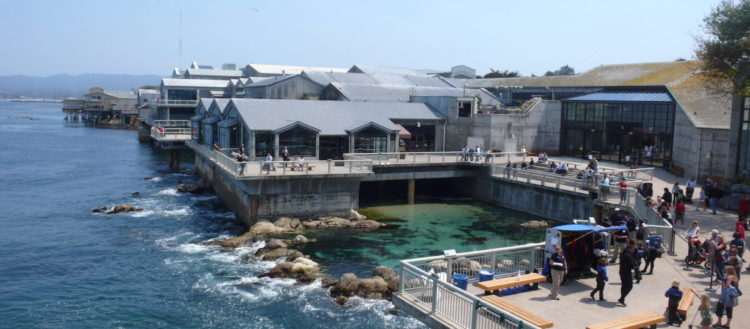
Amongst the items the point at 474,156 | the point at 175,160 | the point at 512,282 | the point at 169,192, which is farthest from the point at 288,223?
the point at 175,160

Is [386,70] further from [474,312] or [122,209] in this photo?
[474,312]

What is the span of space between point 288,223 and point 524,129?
2632 centimetres

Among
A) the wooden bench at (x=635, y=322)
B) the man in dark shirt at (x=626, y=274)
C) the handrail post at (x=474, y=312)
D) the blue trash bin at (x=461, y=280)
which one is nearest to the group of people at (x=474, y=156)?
the man in dark shirt at (x=626, y=274)

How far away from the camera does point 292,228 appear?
1426 inches

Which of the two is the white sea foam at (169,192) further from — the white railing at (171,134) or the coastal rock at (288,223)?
the coastal rock at (288,223)

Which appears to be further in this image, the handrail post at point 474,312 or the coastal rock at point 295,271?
the coastal rock at point 295,271

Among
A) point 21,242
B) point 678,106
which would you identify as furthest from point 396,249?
point 678,106

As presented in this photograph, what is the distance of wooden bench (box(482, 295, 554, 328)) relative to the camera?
1365 centimetres

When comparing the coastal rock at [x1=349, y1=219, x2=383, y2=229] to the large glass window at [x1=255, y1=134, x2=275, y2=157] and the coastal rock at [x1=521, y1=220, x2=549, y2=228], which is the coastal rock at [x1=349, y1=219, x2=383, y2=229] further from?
the large glass window at [x1=255, y1=134, x2=275, y2=157]

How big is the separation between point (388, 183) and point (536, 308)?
34.1m

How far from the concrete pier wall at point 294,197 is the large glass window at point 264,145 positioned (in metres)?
3.60

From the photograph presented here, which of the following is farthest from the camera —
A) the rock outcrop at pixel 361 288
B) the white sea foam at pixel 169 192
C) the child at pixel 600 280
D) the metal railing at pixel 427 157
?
the white sea foam at pixel 169 192

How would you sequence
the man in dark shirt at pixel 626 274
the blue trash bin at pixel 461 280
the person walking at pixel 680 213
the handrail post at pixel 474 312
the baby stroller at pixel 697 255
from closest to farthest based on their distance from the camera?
the handrail post at pixel 474 312 → the man in dark shirt at pixel 626 274 → the blue trash bin at pixel 461 280 → the baby stroller at pixel 697 255 → the person walking at pixel 680 213

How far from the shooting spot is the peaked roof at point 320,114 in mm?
44031
